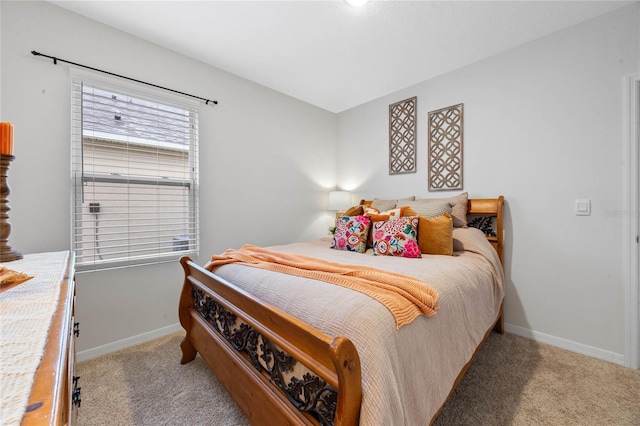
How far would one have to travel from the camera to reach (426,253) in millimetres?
2180

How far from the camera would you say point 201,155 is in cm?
271

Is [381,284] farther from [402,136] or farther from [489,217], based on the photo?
[402,136]

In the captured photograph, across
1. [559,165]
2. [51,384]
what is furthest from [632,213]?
[51,384]

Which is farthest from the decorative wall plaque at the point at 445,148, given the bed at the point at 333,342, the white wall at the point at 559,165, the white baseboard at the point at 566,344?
the white baseboard at the point at 566,344

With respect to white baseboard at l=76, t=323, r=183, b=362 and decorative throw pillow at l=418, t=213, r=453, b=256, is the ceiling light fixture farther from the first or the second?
white baseboard at l=76, t=323, r=183, b=362

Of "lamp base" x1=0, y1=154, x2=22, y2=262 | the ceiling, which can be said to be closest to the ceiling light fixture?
the ceiling

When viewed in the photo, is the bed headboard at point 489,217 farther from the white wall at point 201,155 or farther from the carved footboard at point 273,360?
the carved footboard at point 273,360

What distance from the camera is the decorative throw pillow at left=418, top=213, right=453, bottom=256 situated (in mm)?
2127

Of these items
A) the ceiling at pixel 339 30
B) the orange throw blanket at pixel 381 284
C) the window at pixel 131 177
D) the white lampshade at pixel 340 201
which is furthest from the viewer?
the white lampshade at pixel 340 201

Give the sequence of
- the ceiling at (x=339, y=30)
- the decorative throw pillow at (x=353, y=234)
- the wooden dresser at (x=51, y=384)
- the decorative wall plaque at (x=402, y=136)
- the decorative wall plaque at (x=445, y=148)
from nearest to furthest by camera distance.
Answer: the wooden dresser at (x=51, y=384) < the ceiling at (x=339, y=30) < the decorative throw pillow at (x=353, y=234) < the decorative wall plaque at (x=445, y=148) < the decorative wall plaque at (x=402, y=136)

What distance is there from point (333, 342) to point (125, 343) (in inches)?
90.6

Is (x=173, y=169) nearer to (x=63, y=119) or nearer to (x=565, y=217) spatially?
(x=63, y=119)

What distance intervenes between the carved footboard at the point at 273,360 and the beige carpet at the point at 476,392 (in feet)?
0.81

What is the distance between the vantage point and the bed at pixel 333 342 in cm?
88
